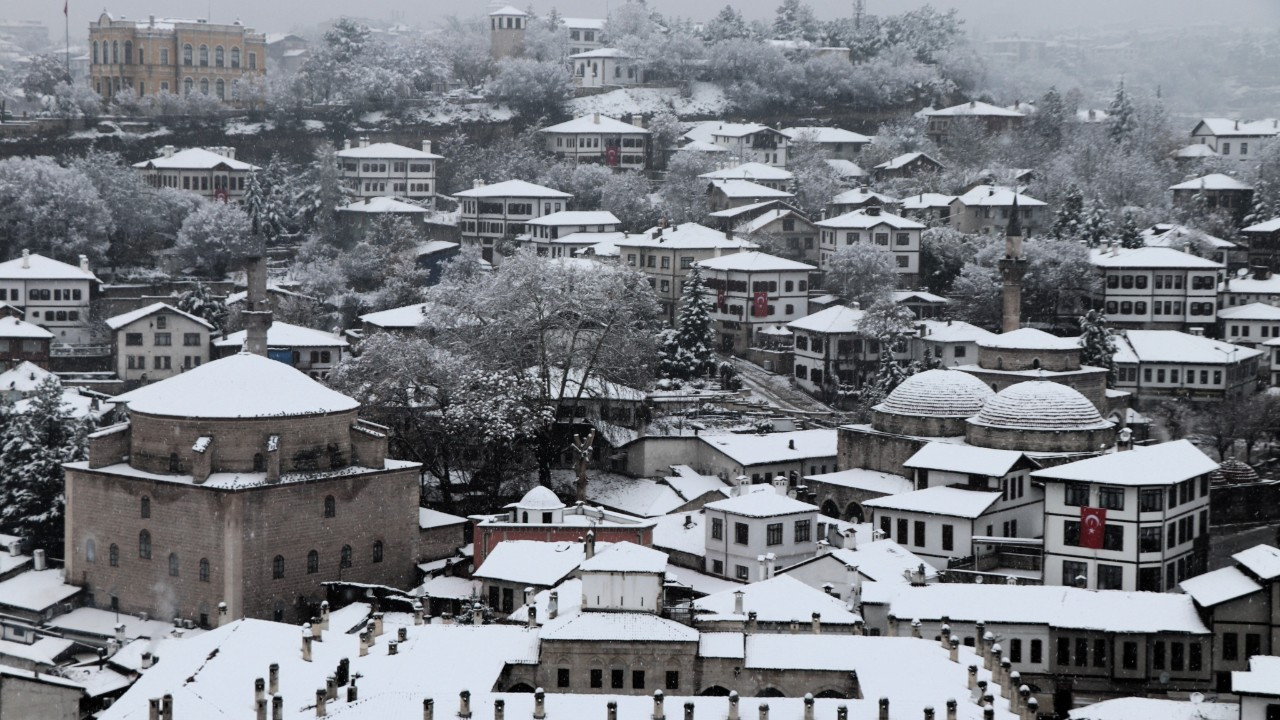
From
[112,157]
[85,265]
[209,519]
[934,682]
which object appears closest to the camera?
[934,682]

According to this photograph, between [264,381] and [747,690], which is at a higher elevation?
[264,381]

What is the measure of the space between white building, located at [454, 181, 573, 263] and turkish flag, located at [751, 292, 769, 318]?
1512cm

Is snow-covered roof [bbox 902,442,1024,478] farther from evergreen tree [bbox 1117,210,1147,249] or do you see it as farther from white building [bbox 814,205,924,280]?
evergreen tree [bbox 1117,210,1147,249]

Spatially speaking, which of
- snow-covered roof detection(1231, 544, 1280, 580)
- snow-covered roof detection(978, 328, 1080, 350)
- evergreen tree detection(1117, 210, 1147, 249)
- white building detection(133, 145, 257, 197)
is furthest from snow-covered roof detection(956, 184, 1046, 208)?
snow-covered roof detection(1231, 544, 1280, 580)

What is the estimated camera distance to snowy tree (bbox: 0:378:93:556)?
176 feet

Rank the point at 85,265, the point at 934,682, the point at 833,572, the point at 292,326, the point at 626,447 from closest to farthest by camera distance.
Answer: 1. the point at 934,682
2. the point at 833,572
3. the point at 626,447
4. the point at 292,326
5. the point at 85,265

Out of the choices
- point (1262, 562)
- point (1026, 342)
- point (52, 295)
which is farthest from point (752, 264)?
point (1262, 562)

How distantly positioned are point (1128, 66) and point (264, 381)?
4733cm

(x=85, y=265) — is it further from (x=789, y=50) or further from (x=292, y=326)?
(x=789, y=50)

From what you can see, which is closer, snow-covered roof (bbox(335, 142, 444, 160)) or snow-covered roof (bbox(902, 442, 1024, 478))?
snow-covered roof (bbox(902, 442, 1024, 478))

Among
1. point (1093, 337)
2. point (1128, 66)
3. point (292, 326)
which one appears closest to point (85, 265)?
point (292, 326)

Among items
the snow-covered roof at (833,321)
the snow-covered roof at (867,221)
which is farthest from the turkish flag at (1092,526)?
the snow-covered roof at (867,221)

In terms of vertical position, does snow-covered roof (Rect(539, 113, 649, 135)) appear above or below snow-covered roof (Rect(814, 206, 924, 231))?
above

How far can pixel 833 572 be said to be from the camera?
148 feet
